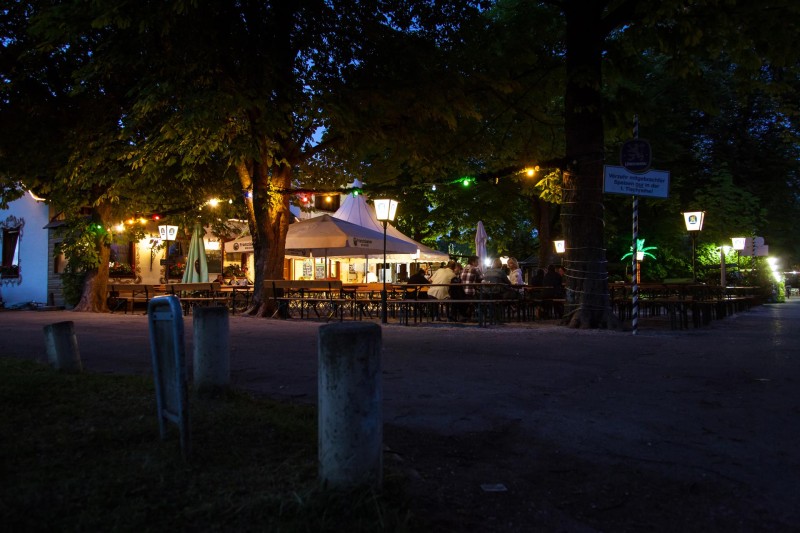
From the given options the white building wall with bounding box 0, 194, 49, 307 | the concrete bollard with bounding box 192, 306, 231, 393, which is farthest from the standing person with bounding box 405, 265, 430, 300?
the white building wall with bounding box 0, 194, 49, 307

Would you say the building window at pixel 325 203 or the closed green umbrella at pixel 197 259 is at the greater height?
the building window at pixel 325 203

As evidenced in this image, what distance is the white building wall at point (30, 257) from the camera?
23078 mm

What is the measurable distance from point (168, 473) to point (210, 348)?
6.60 feet

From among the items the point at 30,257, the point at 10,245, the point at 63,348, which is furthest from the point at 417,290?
the point at 10,245

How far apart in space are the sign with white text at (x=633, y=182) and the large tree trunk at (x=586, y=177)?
0.84 meters

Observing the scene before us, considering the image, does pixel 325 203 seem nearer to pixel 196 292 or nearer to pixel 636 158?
pixel 196 292

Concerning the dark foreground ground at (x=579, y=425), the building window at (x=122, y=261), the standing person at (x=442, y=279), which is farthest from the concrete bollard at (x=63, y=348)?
the building window at (x=122, y=261)

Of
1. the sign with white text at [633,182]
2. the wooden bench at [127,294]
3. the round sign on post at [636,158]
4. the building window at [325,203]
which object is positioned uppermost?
the building window at [325,203]

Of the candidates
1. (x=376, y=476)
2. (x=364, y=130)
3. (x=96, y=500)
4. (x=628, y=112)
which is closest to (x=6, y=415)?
(x=96, y=500)

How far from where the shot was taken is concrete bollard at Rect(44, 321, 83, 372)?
6363mm

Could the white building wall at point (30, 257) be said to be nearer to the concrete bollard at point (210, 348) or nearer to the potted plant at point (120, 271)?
the potted plant at point (120, 271)

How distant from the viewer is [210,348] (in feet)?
16.8

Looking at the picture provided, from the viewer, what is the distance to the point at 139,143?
14547 mm

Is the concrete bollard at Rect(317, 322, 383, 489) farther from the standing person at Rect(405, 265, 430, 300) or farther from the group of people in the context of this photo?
the standing person at Rect(405, 265, 430, 300)
